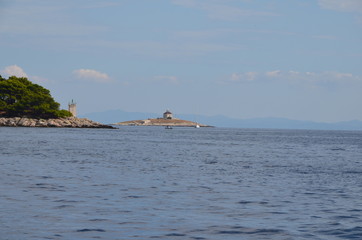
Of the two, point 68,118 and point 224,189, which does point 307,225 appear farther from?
point 68,118

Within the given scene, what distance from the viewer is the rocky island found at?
175m

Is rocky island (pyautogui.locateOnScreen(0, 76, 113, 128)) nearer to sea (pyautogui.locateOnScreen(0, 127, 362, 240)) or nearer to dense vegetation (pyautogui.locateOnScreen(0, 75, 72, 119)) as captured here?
dense vegetation (pyautogui.locateOnScreen(0, 75, 72, 119))

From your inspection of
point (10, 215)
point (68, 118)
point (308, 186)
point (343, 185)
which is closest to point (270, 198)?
point (308, 186)

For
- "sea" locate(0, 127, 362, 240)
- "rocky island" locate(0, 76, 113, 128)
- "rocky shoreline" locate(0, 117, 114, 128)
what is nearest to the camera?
"sea" locate(0, 127, 362, 240)

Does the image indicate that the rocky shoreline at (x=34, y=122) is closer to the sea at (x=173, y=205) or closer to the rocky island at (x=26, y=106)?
the rocky island at (x=26, y=106)

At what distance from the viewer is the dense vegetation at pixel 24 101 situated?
575 ft

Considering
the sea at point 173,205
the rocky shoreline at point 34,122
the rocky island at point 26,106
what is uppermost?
the rocky island at point 26,106

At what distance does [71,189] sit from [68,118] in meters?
173

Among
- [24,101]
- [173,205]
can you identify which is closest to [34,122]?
[24,101]

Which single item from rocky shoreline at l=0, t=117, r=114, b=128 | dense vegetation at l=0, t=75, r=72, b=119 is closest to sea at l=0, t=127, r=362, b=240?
dense vegetation at l=0, t=75, r=72, b=119

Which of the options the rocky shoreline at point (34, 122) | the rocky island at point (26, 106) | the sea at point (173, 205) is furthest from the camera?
Answer: the rocky island at point (26, 106)

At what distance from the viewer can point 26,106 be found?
17612 centimetres

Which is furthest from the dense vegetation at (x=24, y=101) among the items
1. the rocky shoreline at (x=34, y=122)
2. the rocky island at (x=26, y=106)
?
the rocky shoreline at (x=34, y=122)

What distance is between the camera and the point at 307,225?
18391 millimetres
